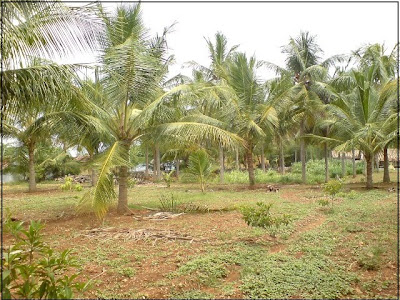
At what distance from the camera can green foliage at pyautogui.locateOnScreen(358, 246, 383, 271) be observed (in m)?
3.79

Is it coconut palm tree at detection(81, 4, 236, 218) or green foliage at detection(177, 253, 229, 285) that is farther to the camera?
coconut palm tree at detection(81, 4, 236, 218)

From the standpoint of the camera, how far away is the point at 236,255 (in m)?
4.39

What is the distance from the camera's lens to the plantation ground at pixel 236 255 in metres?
3.38

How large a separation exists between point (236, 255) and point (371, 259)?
5.78ft

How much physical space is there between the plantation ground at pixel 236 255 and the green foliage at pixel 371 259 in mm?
12

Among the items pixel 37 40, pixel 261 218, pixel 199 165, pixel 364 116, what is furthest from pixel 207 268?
pixel 364 116

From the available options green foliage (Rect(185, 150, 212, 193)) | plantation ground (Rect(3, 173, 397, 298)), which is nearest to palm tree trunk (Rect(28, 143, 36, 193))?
green foliage (Rect(185, 150, 212, 193))

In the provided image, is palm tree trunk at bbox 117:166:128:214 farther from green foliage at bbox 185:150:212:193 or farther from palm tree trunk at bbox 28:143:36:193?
palm tree trunk at bbox 28:143:36:193

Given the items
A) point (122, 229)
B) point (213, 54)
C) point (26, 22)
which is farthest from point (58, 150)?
point (26, 22)

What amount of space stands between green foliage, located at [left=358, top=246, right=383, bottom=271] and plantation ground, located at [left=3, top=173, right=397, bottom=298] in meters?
0.01

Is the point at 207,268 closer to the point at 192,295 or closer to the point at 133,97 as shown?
the point at 192,295

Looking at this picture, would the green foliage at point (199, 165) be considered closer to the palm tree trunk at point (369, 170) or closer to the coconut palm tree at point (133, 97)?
the coconut palm tree at point (133, 97)

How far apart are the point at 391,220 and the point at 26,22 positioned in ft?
23.5

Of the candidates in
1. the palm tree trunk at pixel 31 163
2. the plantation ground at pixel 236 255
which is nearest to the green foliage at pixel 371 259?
the plantation ground at pixel 236 255
